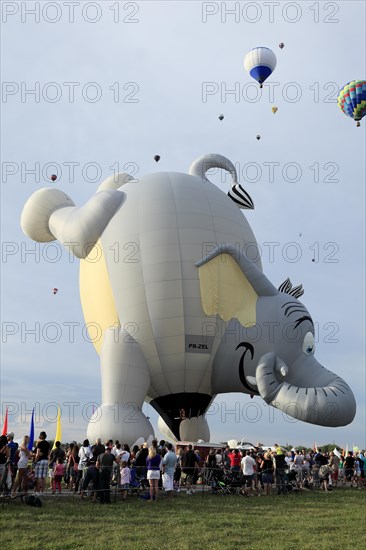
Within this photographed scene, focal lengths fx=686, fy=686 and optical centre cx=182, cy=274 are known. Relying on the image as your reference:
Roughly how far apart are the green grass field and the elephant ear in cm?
754

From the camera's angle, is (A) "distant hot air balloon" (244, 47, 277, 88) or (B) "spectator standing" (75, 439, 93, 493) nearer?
(B) "spectator standing" (75, 439, 93, 493)

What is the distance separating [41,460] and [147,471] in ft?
6.90

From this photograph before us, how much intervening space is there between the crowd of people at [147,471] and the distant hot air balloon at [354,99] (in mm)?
12570

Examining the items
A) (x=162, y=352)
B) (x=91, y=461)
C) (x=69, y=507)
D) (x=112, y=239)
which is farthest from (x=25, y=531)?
(x=112, y=239)

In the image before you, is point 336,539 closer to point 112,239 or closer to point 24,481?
point 24,481

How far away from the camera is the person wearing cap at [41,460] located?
40.8 ft

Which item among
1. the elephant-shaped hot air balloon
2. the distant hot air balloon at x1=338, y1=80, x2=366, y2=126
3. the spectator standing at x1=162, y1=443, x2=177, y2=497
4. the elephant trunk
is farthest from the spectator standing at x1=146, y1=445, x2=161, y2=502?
the distant hot air balloon at x1=338, y1=80, x2=366, y2=126

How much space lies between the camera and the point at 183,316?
65.4 ft

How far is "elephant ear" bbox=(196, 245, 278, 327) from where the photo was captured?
802 inches

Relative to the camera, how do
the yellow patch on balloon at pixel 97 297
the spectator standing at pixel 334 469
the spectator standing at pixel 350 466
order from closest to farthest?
the spectator standing at pixel 334 469 < the spectator standing at pixel 350 466 < the yellow patch on balloon at pixel 97 297

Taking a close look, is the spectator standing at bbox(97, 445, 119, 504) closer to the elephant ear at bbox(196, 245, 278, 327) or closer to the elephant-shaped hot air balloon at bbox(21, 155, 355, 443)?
the elephant-shaped hot air balloon at bbox(21, 155, 355, 443)

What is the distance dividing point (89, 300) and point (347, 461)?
9.03 meters

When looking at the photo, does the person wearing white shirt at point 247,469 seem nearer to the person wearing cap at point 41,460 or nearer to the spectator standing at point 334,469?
the spectator standing at point 334,469

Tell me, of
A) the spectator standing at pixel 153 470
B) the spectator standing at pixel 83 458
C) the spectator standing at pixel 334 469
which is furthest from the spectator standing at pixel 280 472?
the spectator standing at pixel 83 458
